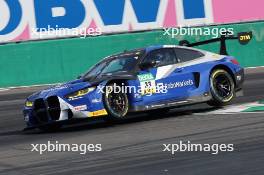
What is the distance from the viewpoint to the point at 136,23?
2602cm

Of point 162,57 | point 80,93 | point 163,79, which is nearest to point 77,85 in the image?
point 80,93

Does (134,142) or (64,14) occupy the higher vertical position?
(64,14)

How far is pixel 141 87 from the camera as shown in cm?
1175

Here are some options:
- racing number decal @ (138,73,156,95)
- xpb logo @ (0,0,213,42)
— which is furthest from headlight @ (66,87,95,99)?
xpb logo @ (0,0,213,42)

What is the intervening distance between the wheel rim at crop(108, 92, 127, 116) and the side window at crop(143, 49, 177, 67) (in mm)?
1074

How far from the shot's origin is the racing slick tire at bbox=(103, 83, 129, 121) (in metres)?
11.3

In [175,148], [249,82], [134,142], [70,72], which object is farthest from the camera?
[70,72]

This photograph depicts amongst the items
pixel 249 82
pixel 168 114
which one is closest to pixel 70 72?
pixel 249 82

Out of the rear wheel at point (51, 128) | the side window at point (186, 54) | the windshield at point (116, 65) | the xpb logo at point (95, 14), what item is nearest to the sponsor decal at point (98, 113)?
the rear wheel at point (51, 128)

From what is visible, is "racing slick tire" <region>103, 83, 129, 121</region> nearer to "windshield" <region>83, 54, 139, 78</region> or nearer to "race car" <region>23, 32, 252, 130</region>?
"race car" <region>23, 32, 252, 130</region>

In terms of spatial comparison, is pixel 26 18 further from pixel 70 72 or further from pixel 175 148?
pixel 175 148

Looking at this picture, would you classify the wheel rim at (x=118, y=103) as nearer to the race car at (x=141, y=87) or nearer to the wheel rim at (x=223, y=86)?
the race car at (x=141, y=87)

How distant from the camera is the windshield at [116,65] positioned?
39.6 feet

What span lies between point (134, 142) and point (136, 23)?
1678 cm
